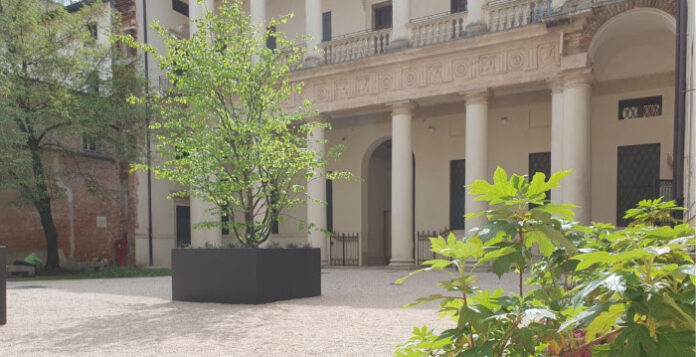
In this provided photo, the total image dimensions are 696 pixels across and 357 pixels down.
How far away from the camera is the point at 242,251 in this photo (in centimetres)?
924

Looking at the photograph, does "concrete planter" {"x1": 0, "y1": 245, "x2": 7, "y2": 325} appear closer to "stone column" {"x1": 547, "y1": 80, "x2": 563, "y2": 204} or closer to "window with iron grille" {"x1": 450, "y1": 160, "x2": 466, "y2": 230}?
"stone column" {"x1": 547, "y1": 80, "x2": 563, "y2": 204}

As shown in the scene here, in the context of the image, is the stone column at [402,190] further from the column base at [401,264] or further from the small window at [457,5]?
the small window at [457,5]

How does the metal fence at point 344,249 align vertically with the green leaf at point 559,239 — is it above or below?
below

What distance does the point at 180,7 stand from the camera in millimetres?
25406

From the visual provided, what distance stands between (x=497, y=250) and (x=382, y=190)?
2248cm

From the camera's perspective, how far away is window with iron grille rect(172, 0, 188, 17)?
25047 millimetres

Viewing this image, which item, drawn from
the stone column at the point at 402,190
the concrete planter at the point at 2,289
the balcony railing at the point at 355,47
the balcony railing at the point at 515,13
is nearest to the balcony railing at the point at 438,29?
the balcony railing at the point at 515,13

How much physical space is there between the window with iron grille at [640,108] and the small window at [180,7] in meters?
19.9

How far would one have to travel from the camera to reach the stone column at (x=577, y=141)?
14477mm

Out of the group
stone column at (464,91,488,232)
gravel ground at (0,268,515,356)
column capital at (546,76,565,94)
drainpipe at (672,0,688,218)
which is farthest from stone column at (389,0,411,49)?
gravel ground at (0,268,515,356)

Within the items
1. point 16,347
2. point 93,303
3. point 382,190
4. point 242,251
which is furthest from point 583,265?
point 382,190

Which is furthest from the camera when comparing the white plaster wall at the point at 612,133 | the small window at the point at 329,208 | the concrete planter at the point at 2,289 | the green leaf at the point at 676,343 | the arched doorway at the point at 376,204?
the small window at the point at 329,208

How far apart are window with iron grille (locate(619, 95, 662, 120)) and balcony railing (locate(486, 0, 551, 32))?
4579 millimetres

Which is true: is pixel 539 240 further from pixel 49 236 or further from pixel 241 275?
pixel 49 236
